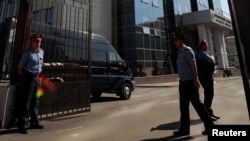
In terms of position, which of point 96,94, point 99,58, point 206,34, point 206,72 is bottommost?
point 96,94

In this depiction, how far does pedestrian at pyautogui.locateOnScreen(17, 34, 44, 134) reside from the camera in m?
4.64

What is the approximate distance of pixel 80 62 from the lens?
7.17 m

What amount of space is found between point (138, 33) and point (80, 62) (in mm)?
22581

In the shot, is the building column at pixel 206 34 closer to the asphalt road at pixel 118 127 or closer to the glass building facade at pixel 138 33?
the glass building facade at pixel 138 33

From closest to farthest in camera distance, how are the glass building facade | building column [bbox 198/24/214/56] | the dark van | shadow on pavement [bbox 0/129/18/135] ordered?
shadow on pavement [bbox 0/129/18/135], the dark van, the glass building facade, building column [bbox 198/24/214/56]

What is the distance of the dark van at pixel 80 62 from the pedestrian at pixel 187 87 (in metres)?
3.18

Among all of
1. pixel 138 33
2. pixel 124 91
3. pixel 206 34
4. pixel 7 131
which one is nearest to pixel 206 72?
pixel 7 131

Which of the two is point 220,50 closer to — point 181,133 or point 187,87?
point 187,87

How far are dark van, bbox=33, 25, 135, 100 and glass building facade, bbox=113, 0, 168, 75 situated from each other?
56.6 feet

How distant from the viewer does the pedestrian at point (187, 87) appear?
4148 millimetres

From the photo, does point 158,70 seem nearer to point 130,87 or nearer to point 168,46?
point 168,46

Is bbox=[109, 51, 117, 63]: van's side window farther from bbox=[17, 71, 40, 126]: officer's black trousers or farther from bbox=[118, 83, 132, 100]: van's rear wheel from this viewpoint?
bbox=[17, 71, 40, 126]: officer's black trousers

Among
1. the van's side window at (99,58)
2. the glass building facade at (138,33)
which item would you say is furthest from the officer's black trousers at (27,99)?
the glass building facade at (138,33)

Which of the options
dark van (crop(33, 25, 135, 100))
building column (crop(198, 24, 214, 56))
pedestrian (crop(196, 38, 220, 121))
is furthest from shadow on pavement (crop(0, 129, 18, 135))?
building column (crop(198, 24, 214, 56))
